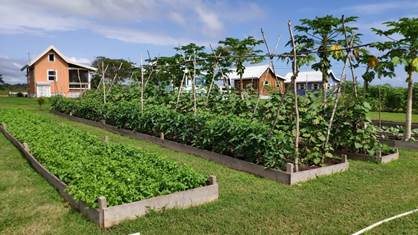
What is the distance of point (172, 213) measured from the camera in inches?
180

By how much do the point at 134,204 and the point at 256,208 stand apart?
1562 millimetres

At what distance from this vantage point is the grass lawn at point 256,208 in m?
4.20

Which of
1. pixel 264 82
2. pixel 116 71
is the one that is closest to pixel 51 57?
pixel 116 71

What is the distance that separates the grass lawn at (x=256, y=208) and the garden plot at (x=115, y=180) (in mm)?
137

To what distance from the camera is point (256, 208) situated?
4848mm

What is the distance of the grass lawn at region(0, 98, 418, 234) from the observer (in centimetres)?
420

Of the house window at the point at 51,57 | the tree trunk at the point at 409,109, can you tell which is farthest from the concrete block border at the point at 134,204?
the house window at the point at 51,57

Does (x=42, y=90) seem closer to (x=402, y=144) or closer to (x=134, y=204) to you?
(x=402, y=144)

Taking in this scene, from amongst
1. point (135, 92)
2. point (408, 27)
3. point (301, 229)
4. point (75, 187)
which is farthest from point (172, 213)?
point (135, 92)

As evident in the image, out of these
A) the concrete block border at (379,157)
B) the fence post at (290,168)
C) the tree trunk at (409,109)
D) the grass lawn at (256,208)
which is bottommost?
the grass lawn at (256,208)

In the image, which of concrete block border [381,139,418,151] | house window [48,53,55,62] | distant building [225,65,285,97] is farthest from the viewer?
house window [48,53,55,62]

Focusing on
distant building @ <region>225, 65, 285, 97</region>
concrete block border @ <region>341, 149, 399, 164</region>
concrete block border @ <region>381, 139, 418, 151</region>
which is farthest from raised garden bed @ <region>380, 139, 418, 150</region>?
distant building @ <region>225, 65, 285, 97</region>

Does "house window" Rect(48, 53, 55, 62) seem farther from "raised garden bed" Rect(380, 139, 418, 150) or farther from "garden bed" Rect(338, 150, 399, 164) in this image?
"garden bed" Rect(338, 150, 399, 164)

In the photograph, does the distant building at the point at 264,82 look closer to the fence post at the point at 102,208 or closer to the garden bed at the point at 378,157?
the garden bed at the point at 378,157
